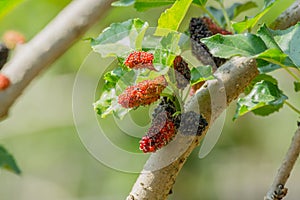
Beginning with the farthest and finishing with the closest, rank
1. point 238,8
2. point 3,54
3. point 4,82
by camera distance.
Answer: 1. point 238,8
2. point 3,54
3. point 4,82

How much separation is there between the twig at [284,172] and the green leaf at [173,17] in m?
0.20

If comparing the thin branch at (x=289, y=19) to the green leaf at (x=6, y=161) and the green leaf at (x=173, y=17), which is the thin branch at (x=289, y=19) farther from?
the green leaf at (x=6, y=161)

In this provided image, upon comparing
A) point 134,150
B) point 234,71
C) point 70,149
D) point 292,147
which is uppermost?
point 234,71

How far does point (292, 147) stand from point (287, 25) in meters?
0.14

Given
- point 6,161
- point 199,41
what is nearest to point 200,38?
point 199,41

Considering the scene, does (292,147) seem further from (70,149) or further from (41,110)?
(70,149)

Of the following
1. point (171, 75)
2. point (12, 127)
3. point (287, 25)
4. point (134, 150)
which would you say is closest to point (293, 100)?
point (134, 150)

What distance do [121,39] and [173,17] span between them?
0.19 ft

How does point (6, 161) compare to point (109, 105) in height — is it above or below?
below

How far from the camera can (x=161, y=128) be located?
1.95ft

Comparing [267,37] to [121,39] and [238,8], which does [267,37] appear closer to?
[121,39]

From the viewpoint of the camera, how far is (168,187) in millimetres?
622

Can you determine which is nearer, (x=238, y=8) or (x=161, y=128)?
(x=161, y=128)

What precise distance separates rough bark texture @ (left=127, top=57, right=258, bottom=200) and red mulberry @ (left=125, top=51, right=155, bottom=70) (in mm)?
73
